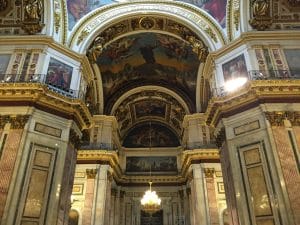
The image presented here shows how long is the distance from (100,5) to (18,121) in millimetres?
6303

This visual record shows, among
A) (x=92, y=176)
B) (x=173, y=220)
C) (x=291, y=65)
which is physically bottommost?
(x=173, y=220)

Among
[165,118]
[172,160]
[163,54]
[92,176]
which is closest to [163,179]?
[172,160]

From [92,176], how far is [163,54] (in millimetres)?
6769

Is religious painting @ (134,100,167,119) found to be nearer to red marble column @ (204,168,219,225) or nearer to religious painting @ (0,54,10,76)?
red marble column @ (204,168,219,225)

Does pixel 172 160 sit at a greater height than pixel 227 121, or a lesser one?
greater

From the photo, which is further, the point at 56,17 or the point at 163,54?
the point at 163,54

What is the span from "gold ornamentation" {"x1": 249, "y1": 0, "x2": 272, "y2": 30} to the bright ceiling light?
2.08m

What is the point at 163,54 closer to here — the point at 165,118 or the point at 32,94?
the point at 165,118

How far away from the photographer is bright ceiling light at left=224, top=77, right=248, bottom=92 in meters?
10.4

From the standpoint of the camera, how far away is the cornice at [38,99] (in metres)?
9.50

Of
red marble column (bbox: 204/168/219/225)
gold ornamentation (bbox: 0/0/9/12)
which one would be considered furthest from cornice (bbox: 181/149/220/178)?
gold ornamentation (bbox: 0/0/9/12)

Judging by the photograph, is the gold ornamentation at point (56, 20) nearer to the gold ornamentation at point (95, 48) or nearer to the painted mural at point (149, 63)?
the gold ornamentation at point (95, 48)

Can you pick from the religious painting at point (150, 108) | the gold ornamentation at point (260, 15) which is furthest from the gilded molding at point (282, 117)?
the religious painting at point (150, 108)

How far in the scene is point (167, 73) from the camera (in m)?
17.0
